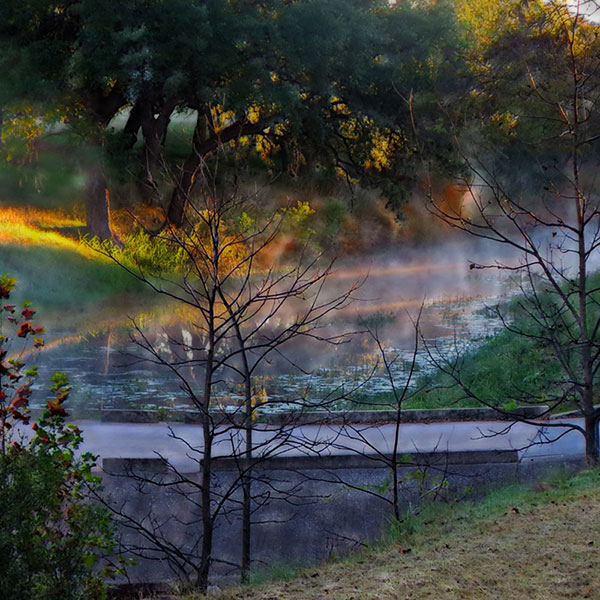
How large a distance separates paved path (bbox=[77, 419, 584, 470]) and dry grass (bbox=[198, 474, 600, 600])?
2.22 m

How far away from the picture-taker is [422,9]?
72.9 feet

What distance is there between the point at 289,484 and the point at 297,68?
14.1 meters

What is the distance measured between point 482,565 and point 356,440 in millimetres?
4263

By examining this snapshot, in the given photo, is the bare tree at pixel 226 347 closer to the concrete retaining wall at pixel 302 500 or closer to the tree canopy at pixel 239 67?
the concrete retaining wall at pixel 302 500

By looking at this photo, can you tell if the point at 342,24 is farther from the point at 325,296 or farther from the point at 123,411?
the point at 123,411

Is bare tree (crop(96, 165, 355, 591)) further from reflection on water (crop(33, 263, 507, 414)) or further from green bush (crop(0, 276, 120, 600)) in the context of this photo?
green bush (crop(0, 276, 120, 600))

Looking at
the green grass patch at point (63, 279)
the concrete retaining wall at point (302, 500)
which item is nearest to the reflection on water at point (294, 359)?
the concrete retaining wall at point (302, 500)

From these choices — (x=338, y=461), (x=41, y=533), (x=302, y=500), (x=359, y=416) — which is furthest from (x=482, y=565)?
(x=359, y=416)

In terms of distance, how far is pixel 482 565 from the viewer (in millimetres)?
4750

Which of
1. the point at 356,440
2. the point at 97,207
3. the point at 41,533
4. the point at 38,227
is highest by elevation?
the point at 97,207

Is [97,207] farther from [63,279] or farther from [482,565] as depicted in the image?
[482,565]

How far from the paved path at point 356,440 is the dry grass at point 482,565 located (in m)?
2.22

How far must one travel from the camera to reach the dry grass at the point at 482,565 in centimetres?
439

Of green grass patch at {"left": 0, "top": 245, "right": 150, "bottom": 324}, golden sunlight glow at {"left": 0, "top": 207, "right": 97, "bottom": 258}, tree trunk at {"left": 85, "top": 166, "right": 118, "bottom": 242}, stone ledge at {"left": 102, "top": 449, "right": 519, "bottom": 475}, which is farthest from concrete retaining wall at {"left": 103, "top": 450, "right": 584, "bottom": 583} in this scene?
tree trunk at {"left": 85, "top": 166, "right": 118, "bottom": 242}
